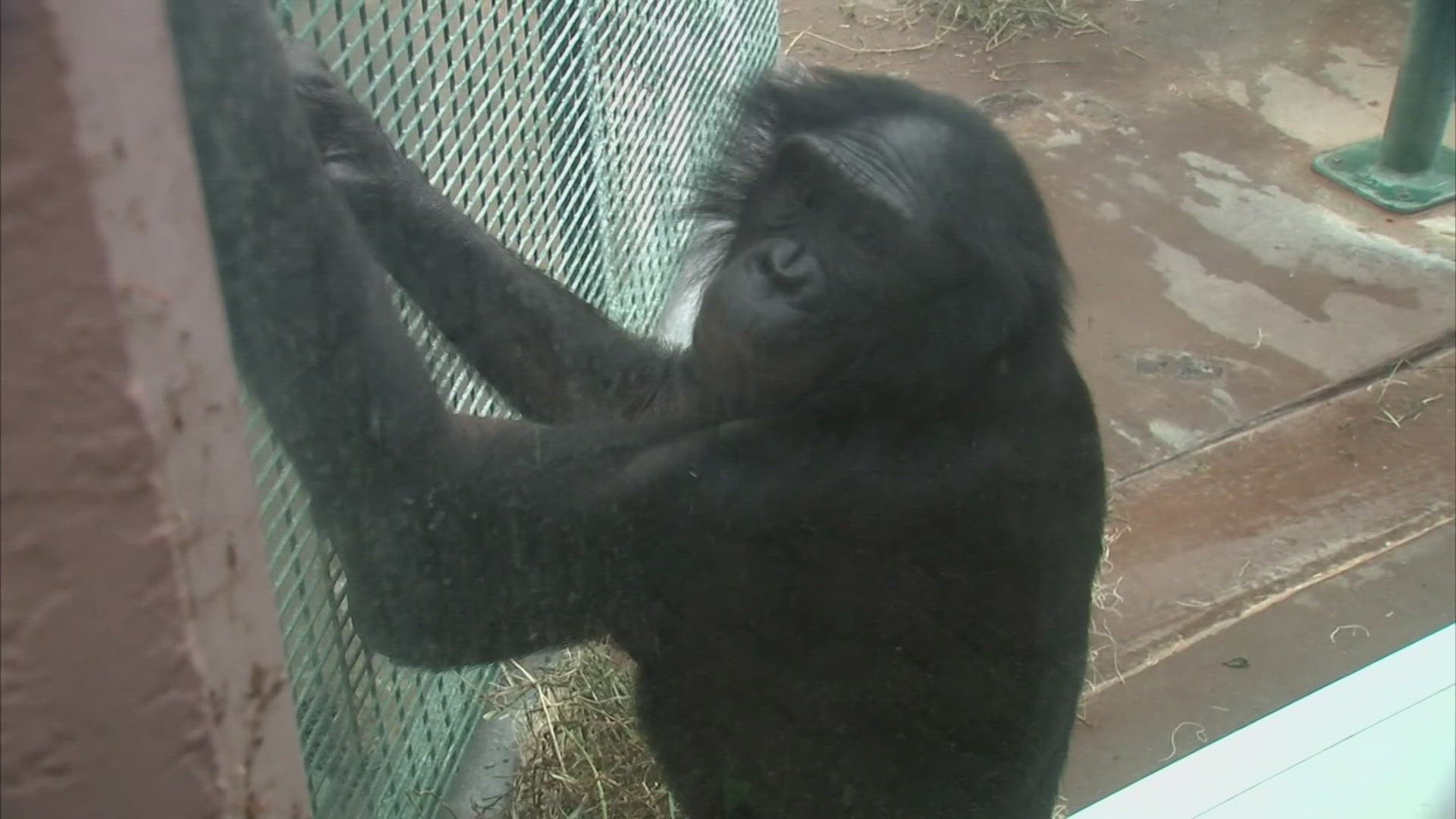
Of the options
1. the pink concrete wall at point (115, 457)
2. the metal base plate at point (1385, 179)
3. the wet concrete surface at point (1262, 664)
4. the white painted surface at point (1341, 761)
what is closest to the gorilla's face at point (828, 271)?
the white painted surface at point (1341, 761)

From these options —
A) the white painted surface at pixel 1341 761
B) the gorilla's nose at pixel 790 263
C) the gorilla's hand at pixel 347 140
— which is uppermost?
the gorilla's hand at pixel 347 140

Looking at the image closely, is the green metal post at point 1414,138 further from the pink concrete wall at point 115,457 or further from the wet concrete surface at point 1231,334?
the pink concrete wall at point 115,457

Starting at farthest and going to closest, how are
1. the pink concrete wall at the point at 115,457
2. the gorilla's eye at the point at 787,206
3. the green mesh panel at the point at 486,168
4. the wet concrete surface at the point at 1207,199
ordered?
the wet concrete surface at the point at 1207,199
the gorilla's eye at the point at 787,206
the green mesh panel at the point at 486,168
the pink concrete wall at the point at 115,457

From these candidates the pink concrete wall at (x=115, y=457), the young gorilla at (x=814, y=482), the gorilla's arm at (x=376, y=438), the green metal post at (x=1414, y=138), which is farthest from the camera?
the green metal post at (x=1414, y=138)

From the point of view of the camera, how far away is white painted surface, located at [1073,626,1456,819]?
168 cm

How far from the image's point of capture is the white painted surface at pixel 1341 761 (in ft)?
5.51

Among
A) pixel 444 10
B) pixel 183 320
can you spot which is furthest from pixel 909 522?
pixel 183 320

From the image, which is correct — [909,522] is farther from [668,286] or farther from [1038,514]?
[668,286]

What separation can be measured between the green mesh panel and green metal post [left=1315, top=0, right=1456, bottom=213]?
6.79ft

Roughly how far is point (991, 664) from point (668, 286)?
4.01 ft

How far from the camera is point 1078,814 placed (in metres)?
1.91

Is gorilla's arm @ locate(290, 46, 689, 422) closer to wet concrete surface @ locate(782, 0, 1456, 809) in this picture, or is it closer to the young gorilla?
the young gorilla

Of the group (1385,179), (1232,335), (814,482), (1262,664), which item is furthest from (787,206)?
(1385,179)

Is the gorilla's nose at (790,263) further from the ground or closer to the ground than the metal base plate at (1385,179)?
further from the ground
